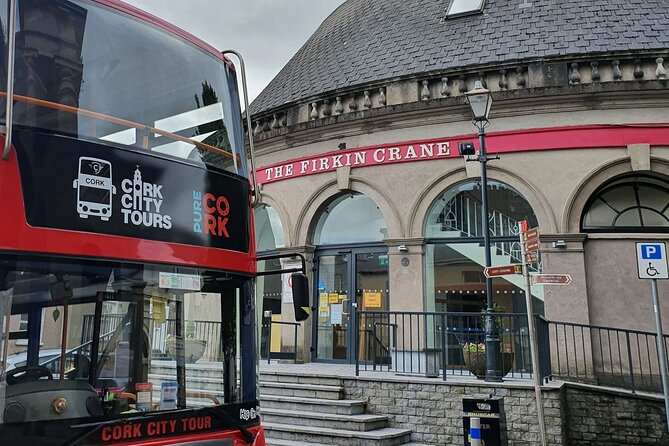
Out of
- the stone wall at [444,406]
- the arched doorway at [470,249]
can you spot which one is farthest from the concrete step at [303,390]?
the arched doorway at [470,249]

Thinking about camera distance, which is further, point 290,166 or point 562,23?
point 290,166

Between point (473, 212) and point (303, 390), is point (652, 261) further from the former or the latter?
point (303, 390)

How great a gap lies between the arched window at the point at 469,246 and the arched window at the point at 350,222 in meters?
1.42

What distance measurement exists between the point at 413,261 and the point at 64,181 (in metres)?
10.4

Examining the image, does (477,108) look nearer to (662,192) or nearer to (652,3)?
(662,192)

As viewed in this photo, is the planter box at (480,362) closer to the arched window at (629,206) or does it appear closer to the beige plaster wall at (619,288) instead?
the beige plaster wall at (619,288)

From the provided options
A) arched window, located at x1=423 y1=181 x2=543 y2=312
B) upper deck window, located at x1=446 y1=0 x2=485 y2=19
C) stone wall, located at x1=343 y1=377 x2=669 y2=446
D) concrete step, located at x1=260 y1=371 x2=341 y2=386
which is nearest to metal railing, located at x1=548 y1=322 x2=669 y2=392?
stone wall, located at x1=343 y1=377 x2=669 y2=446

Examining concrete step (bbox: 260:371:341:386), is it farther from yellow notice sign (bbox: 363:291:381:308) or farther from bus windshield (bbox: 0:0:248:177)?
bus windshield (bbox: 0:0:248:177)

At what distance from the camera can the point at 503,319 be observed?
11.7 meters

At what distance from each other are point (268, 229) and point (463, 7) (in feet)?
27.0

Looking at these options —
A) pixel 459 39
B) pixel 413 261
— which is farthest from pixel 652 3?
pixel 413 261

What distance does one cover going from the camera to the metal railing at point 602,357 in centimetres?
1145

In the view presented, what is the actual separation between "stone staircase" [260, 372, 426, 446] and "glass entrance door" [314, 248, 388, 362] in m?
3.33

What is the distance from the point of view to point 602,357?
11516 mm
